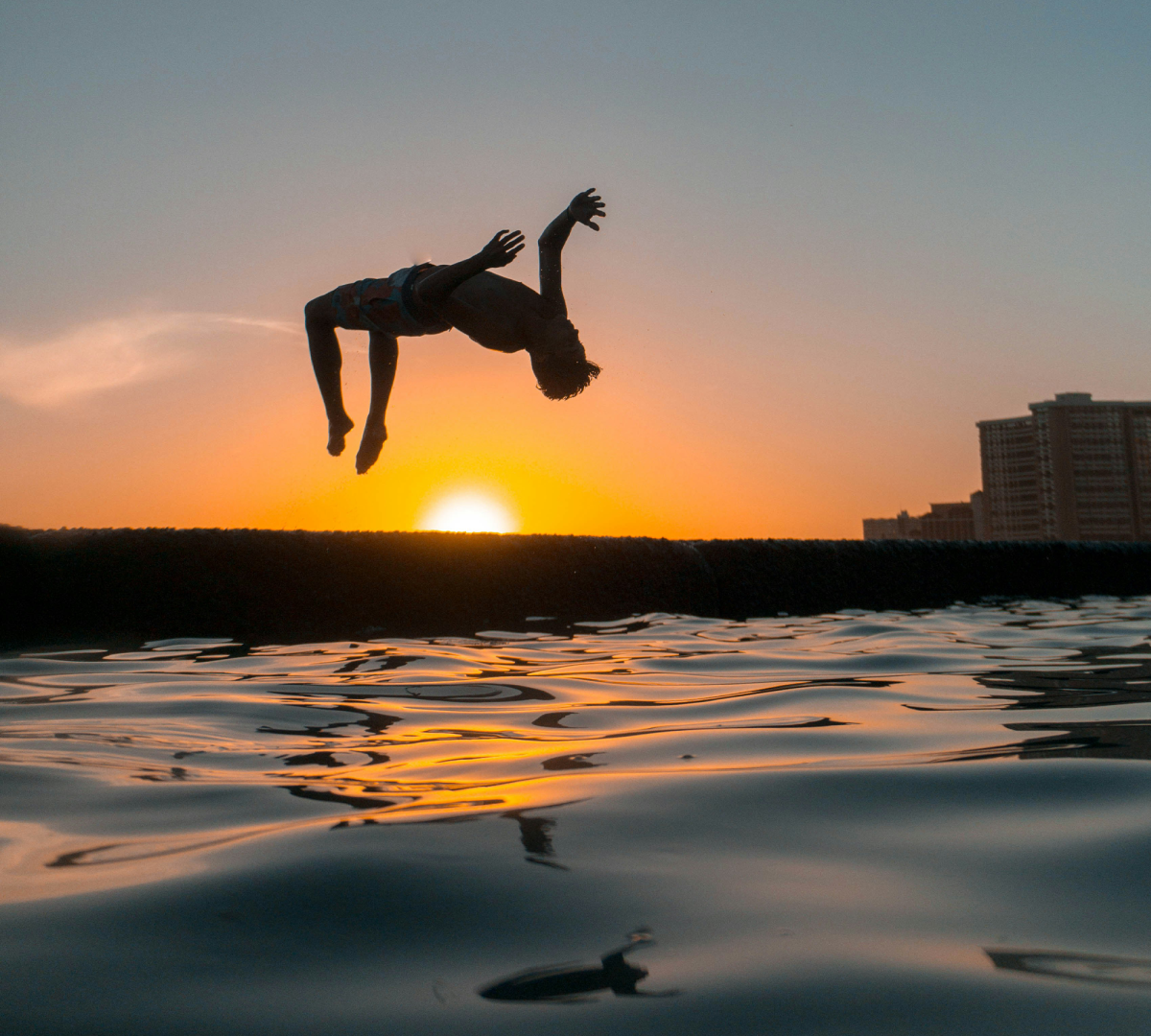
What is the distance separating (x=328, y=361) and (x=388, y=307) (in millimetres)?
626

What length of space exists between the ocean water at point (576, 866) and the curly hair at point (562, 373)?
10.6 ft

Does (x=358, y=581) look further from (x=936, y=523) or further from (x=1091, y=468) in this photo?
(x=936, y=523)

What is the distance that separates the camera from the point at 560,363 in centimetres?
536

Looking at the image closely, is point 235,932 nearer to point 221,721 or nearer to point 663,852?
point 663,852

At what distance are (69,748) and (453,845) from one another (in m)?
1.07

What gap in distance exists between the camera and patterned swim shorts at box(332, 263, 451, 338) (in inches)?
182

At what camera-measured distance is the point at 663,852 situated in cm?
109

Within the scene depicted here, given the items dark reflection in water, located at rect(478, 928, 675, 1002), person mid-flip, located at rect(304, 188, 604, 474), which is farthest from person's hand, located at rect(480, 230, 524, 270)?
dark reflection in water, located at rect(478, 928, 675, 1002)

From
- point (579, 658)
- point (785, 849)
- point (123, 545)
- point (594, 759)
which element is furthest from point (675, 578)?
point (785, 849)

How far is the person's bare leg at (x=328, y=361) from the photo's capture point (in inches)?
197

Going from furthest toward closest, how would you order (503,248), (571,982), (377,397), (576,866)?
(377,397), (503,248), (576,866), (571,982)

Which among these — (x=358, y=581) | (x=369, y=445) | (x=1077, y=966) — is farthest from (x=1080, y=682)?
(x=369, y=445)

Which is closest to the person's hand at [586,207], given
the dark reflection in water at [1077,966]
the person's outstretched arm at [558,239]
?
the person's outstretched arm at [558,239]

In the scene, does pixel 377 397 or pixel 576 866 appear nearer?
pixel 576 866
